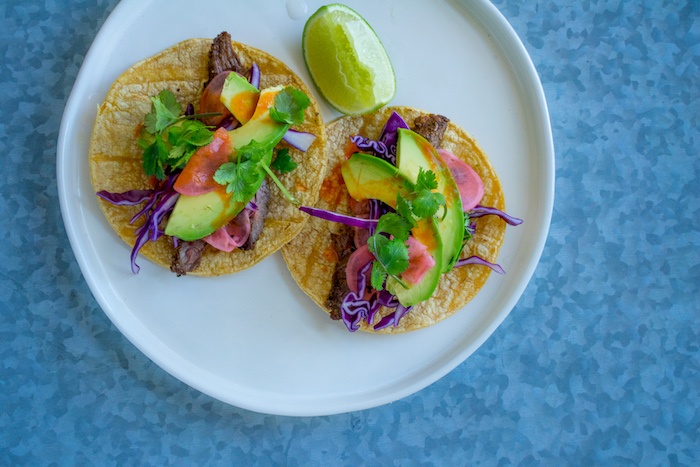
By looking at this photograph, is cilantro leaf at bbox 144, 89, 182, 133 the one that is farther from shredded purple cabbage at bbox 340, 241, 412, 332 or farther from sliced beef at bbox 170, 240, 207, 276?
shredded purple cabbage at bbox 340, 241, 412, 332

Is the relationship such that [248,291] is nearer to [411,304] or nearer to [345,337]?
[345,337]

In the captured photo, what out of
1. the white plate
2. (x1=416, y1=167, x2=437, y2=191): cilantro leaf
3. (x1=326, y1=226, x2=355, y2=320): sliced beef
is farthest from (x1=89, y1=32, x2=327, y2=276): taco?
(x1=416, y1=167, x2=437, y2=191): cilantro leaf

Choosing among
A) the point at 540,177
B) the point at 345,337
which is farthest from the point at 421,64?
the point at 345,337

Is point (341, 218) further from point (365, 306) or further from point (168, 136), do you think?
point (168, 136)

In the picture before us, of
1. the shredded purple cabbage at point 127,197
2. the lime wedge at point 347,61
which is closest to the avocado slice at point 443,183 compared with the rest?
the lime wedge at point 347,61

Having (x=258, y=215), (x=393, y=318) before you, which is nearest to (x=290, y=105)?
(x=258, y=215)

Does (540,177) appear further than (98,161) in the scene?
Yes
